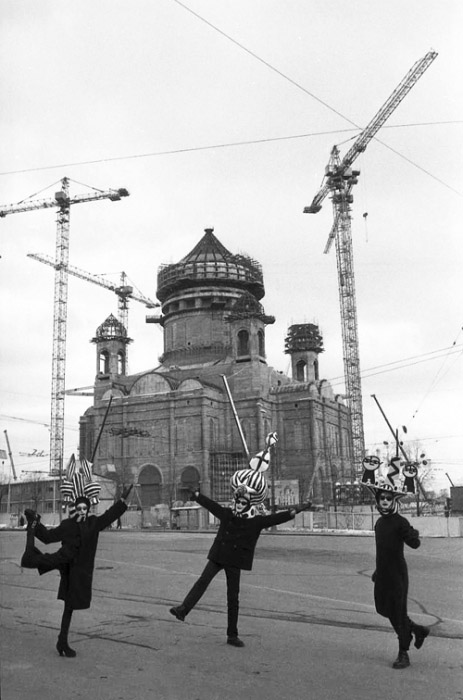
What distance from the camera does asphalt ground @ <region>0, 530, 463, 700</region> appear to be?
5891 millimetres

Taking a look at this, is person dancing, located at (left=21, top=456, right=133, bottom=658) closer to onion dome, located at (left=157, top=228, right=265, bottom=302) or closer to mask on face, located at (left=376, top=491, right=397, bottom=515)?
mask on face, located at (left=376, top=491, right=397, bottom=515)

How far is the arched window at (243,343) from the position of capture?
73000mm

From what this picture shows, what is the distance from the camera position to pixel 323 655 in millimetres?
7176

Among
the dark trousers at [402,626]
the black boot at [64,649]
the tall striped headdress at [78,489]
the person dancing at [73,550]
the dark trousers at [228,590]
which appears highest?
the tall striped headdress at [78,489]

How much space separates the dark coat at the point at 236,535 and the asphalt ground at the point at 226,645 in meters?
0.88

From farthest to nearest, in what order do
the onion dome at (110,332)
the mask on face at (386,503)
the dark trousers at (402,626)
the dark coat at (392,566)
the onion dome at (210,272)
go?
the onion dome at (210,272)
the onion dome at (110,332)
the mask on face at (386,503)
the dark coat at (392,566)
the dark trousers at (402,626)

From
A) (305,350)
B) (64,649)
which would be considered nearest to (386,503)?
(64,649)

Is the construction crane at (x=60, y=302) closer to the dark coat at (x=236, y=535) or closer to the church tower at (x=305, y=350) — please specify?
the church tower at (x=305, y=350)

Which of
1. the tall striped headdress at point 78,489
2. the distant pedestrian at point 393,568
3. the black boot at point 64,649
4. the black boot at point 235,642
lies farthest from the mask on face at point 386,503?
the black boot at point 64,649

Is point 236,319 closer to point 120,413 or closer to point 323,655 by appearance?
point 120,413

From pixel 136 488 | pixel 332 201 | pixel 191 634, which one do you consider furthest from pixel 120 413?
pixel 191 634

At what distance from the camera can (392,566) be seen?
290 inches

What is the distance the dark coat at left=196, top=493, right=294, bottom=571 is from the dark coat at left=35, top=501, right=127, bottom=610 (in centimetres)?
121

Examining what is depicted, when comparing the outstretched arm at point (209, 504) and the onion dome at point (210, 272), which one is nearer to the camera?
the outstretched arm at point (209, 504)
